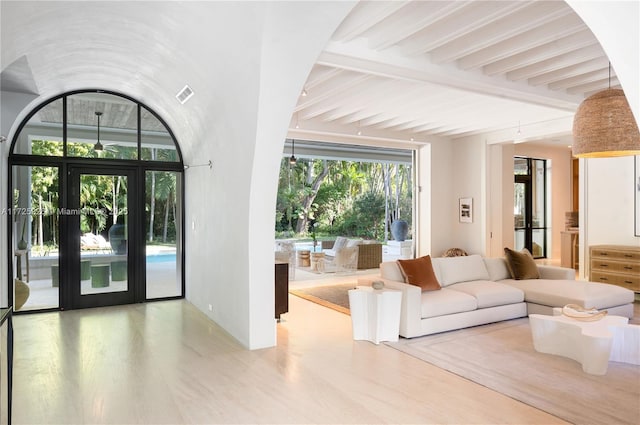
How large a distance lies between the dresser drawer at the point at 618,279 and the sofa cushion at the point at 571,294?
139 centimetres

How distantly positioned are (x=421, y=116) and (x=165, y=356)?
5.60 metres

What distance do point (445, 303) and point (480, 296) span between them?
0.59 meters

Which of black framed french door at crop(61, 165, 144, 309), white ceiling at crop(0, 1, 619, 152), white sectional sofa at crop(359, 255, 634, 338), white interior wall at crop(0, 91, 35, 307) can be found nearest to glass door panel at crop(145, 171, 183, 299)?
black framed french door at crop(61, 165, 144, 309)

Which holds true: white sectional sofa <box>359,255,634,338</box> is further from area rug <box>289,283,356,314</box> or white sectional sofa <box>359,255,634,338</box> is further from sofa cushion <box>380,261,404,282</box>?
area rug <box>289,283,356,314</box>

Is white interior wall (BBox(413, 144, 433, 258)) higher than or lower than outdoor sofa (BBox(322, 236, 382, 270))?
higher

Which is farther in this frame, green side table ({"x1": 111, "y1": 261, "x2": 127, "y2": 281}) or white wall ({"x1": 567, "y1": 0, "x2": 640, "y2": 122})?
green side table ({"x1": 111, "y1": 261, "x2": 127, "y2": 281})

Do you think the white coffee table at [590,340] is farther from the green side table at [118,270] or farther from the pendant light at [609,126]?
the green side table at [118,270]

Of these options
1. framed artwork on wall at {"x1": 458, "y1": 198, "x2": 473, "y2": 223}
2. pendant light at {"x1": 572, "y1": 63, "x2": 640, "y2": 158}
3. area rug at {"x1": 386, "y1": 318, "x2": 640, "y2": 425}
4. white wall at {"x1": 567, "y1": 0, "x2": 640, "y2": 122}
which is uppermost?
pendant light at {"x1": 572, "y1": 63, "x2": 640, "y2": 158}

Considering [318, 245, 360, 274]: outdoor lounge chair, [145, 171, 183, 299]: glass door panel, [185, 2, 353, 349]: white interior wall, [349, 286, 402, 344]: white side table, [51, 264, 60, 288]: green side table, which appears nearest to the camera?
[185, 2, 353, 349]: white interior wall

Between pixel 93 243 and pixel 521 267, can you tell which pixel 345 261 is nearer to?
pixel 521 267

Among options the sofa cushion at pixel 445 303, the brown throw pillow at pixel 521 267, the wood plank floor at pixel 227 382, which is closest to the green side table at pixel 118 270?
the wood plank floor at pixel 227 382

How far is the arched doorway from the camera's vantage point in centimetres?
633

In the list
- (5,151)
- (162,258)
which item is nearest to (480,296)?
(162,258)

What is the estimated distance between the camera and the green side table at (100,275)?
264 inches
